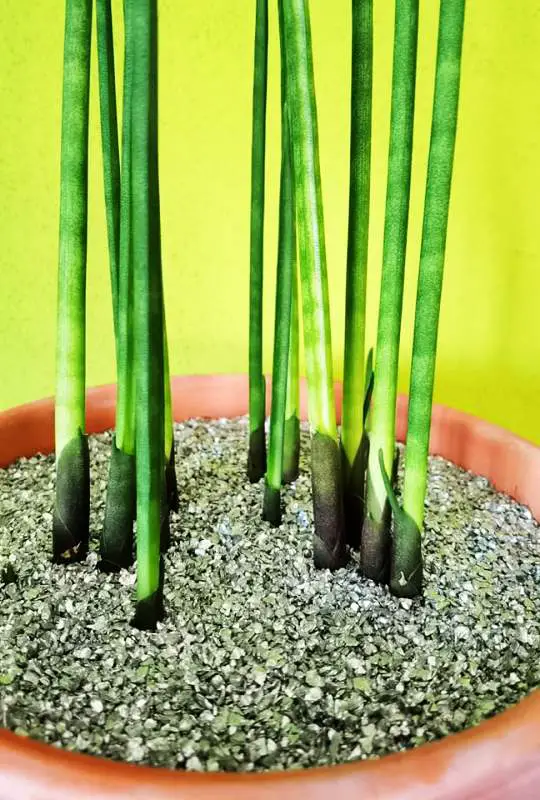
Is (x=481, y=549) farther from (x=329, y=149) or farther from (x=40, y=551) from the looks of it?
(x=329, y=149)

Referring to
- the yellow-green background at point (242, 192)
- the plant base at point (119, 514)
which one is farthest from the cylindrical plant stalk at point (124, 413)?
the yellow-green background at point (242, 192)

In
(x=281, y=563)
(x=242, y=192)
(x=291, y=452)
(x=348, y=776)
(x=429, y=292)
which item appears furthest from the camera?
(x=242, y=192)

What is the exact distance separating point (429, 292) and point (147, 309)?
15 cm

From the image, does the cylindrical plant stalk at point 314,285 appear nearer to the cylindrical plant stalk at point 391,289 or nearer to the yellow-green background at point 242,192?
the cylindrical plant stalk at point 391,289

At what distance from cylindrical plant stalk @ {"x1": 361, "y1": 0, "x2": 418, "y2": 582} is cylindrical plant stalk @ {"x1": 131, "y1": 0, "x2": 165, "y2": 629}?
0.42 ft

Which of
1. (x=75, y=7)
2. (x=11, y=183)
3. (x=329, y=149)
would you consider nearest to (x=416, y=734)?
(x=75, y=7)

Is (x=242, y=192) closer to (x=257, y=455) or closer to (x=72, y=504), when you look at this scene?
(x=257, y=455)

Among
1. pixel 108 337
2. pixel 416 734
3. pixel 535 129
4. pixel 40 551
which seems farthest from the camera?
pixel 108 337

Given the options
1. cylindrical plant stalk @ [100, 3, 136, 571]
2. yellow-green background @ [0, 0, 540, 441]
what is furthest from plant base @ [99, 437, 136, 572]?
yellow-green background @ [0, 0, 540, 441]

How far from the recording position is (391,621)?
1.55 feet

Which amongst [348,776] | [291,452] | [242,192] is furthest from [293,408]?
[242,192]

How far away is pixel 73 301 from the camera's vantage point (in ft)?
1.55

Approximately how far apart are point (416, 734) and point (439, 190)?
28 centimetres

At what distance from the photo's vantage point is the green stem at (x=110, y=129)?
45cm
